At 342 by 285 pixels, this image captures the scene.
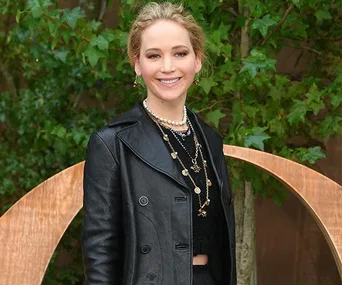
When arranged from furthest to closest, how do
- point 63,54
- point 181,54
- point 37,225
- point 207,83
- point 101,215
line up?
point 63,54
point 207,83
point 37,225
point 181,54
point 101,215

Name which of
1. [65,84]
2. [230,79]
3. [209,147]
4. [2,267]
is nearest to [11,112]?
[65,84]

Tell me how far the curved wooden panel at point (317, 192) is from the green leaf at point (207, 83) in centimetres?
54

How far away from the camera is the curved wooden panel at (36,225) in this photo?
212 centimetres

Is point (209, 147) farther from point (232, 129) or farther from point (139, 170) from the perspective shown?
point (232, 129)

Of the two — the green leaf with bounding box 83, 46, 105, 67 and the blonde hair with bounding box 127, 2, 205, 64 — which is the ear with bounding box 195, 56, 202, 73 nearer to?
the blonde hair with bounding box 127, 2, 205, 64

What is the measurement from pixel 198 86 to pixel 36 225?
0.92m

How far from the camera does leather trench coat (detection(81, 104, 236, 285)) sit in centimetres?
166

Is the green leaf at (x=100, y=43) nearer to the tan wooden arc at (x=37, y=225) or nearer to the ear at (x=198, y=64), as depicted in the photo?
the tan wooden arc at (x=37, y=225)

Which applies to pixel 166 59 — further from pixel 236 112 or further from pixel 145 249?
pixel 236 112

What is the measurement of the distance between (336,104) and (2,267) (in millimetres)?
1268

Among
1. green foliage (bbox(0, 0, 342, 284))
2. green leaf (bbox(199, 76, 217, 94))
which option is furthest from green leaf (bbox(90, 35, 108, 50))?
green leaf (bbox(199, 76, 217, 94))

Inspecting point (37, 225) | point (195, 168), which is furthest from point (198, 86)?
point (195, 168)

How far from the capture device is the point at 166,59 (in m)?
1.73

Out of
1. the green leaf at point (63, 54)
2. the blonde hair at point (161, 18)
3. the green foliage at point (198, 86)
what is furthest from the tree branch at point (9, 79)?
the blonde hair at point (161, 18)
